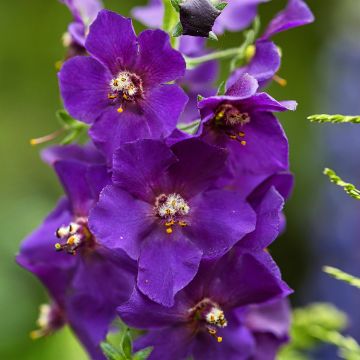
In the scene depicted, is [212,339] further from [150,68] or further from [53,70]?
[53,70]

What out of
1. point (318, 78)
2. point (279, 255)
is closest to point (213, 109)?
point (279, 255)

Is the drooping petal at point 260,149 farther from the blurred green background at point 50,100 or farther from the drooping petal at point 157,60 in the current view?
the blurred green background at point 50,100

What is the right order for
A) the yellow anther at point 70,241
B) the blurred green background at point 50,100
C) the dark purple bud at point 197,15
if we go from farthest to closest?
1. the blurred green background at point 50,100
2. the yellow anther at point 70,241
3. the dark purple bud at point 197,15

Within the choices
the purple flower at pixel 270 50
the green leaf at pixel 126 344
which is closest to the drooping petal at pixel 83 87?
the purple flower at pixel 270 50

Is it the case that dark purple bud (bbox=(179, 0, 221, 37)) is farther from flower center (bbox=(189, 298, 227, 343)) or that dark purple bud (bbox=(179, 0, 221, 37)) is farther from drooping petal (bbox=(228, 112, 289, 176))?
flower center (bbox=(189, 298, 227, 343))

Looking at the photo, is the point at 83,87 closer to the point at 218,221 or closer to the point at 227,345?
the point at 218,221

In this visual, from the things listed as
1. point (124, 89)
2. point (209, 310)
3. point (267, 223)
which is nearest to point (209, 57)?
point (124, 89)
